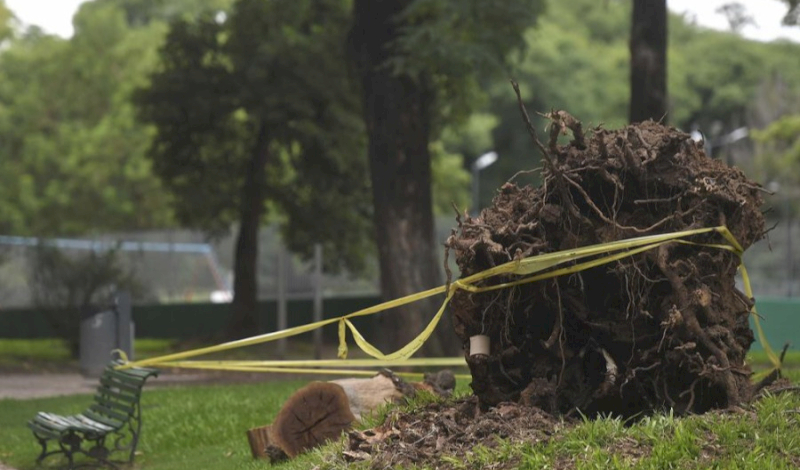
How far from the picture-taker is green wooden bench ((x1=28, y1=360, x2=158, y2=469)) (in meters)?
11.7

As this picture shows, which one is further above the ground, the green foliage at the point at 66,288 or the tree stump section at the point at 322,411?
the green foliage at the point at 66,288

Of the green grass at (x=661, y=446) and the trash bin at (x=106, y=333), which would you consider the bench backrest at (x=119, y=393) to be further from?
the trash bin at (x=106, y=333)

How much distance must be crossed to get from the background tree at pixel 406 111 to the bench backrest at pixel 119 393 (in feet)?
25.0

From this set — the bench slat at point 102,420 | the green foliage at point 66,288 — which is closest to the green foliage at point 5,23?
the green foliage at point 66,288

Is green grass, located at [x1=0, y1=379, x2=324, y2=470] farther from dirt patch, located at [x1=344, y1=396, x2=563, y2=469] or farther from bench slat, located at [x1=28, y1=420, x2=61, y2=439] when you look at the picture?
dirt patch, located at [x1=344, y1=396, x2=563, y2=469]

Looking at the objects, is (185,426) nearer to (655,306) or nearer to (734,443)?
(655,306)

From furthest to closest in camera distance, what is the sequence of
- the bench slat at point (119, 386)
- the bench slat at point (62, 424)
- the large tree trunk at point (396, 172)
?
1. the large tree trunk at point (396, 172)
2. the bench slat at point (119, 386)
3. the bench slat at point (62, 424)

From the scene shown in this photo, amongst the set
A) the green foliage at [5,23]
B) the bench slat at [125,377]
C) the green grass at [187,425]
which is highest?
the green foliage at [5,23]

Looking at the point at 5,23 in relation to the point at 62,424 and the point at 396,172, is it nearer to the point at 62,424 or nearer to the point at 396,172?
the point at 396,172

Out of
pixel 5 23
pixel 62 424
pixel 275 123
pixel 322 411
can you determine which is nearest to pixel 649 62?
pixel 62 424

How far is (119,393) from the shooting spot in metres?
12.2

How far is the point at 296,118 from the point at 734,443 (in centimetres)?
2154

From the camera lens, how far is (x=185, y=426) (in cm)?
1407

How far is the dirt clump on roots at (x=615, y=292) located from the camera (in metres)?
8.18
